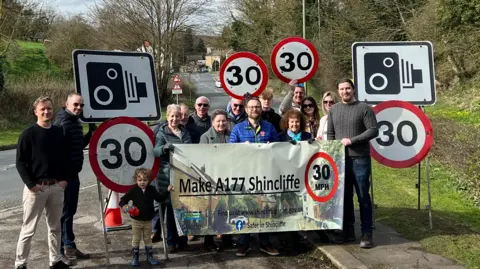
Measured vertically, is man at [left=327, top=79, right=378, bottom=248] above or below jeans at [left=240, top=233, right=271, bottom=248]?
above

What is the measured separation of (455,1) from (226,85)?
22925mm

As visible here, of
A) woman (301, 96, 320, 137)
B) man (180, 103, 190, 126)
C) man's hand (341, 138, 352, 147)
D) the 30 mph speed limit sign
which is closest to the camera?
man's hand (341, 138, 352, 147)

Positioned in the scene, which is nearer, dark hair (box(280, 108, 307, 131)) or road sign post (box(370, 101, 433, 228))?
dark hair (box(280, 108, 307, 131))

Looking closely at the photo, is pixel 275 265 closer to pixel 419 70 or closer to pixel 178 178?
pixel 178 178

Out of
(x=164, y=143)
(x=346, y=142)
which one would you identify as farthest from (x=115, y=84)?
(x=346, y=142)

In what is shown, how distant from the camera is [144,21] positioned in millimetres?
41062

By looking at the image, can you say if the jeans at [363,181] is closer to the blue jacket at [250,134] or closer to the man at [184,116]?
the blue jacket at [250,134]

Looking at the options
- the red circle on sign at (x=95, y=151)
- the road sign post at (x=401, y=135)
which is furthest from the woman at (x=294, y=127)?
the red circle on sign at (x=95, y=151)

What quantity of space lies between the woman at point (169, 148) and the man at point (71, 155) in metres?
0.93

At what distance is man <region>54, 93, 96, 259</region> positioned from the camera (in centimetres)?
607

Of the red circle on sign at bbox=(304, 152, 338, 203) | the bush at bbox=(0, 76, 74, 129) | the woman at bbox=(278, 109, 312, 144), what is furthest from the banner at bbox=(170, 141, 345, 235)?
the bush at bbox=(0, 76, 74, 129)

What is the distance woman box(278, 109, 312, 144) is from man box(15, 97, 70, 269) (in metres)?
2.71

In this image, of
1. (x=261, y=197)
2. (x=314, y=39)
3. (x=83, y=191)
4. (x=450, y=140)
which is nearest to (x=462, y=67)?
(x=314, y=39)

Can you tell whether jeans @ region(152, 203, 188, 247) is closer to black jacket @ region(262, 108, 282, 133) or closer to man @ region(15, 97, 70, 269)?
man @ region(15, 97, 70, 269)
